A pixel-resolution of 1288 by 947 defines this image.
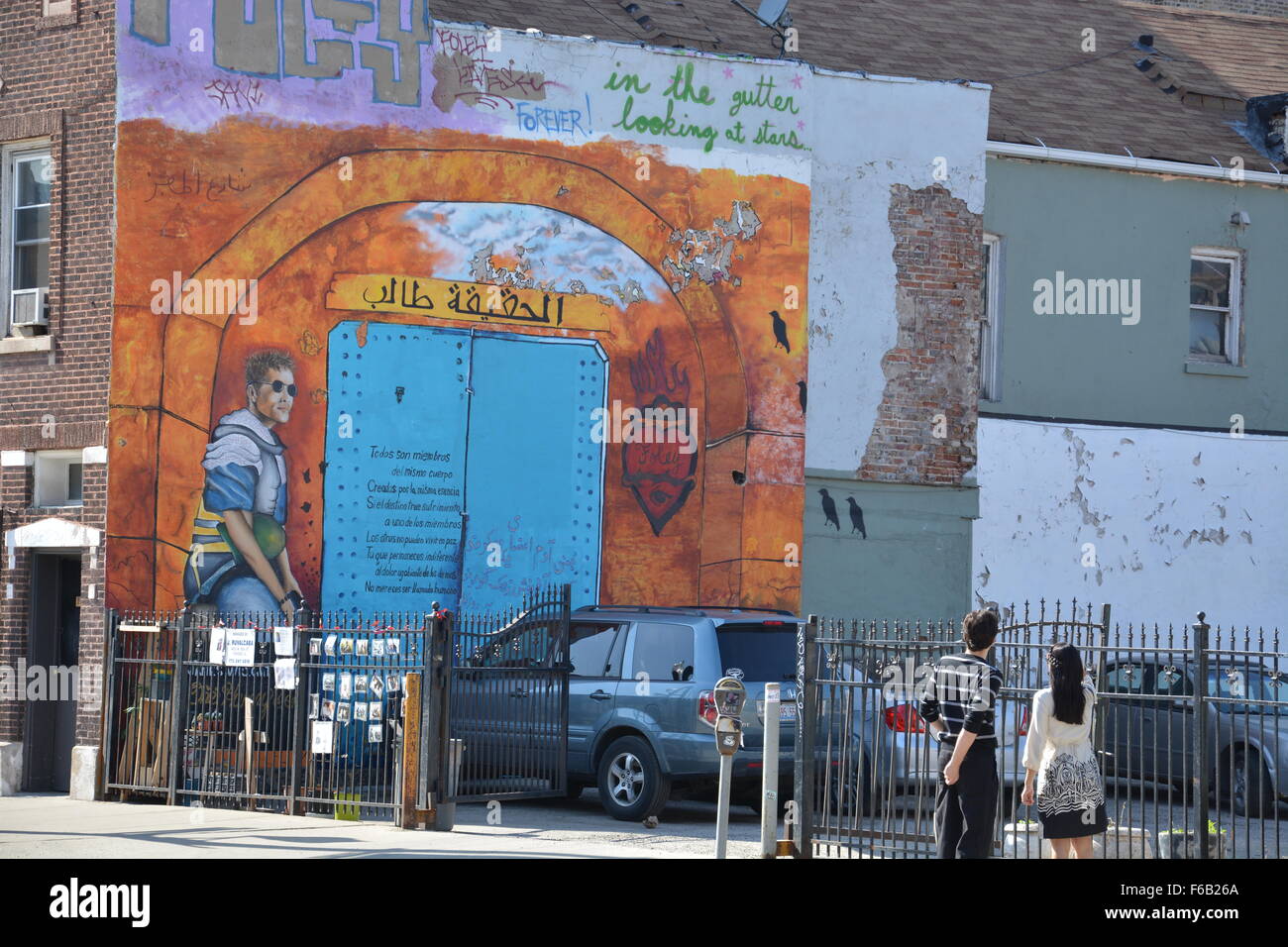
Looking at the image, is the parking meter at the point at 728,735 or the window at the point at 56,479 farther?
the window at the point at 56,479

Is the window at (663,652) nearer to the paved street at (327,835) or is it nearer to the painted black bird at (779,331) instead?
the paved street at (327,835)

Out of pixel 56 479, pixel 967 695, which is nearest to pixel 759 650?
pixel 967 695

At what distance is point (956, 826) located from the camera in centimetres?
948

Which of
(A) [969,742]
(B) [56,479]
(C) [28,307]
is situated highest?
(C) [28,307]

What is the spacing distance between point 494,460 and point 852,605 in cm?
455

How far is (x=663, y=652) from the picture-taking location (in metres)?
14.5

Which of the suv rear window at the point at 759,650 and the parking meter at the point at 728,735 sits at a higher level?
the suv rear window at the point at 759,650

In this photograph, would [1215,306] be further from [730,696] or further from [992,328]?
[730,696]

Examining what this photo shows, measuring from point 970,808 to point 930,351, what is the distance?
11.2 metres

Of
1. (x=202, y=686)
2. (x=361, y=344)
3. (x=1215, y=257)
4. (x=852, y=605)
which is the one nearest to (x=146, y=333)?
(x=361, y=344)

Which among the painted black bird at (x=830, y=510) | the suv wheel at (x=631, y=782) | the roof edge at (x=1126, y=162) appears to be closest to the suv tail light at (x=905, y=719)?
the suv wheel at (x=631, y=782)

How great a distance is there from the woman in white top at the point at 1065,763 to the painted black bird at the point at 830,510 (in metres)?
10.0

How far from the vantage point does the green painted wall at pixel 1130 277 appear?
21125 millimetres

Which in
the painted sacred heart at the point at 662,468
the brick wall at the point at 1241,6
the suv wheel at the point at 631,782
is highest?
the brick wall at the point at 1241,6
